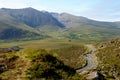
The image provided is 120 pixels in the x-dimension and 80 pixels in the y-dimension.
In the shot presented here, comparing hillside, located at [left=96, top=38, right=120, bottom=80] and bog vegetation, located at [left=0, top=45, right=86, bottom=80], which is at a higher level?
bog vegetation, located at [left=0, top=45, right=86, bottom=80]

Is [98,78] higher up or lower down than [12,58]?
lower down

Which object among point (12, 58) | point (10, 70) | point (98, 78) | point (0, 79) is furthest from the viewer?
point (98, 78)

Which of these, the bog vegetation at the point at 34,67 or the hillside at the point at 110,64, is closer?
the bog vegetation at the point at 34,67

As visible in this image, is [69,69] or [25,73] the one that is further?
[69,69]

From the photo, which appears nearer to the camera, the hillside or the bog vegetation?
the bog vegetation

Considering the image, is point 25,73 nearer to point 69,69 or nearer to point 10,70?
point 10,70

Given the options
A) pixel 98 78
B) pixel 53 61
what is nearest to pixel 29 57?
pixel 53 61

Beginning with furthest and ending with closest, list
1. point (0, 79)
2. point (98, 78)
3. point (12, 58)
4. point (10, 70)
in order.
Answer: point (98, 78) < point (12, 58) < point (10, 70) < point (0, 79)

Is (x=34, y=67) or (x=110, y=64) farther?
(x=110, y=64)

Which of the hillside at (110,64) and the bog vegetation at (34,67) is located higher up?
the bog vegetation at (34,67)

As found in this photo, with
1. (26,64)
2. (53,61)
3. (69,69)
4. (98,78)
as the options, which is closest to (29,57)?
(26,64)

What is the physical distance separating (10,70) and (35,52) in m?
2.02

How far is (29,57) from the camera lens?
17.8 metres

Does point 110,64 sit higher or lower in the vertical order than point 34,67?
lower
